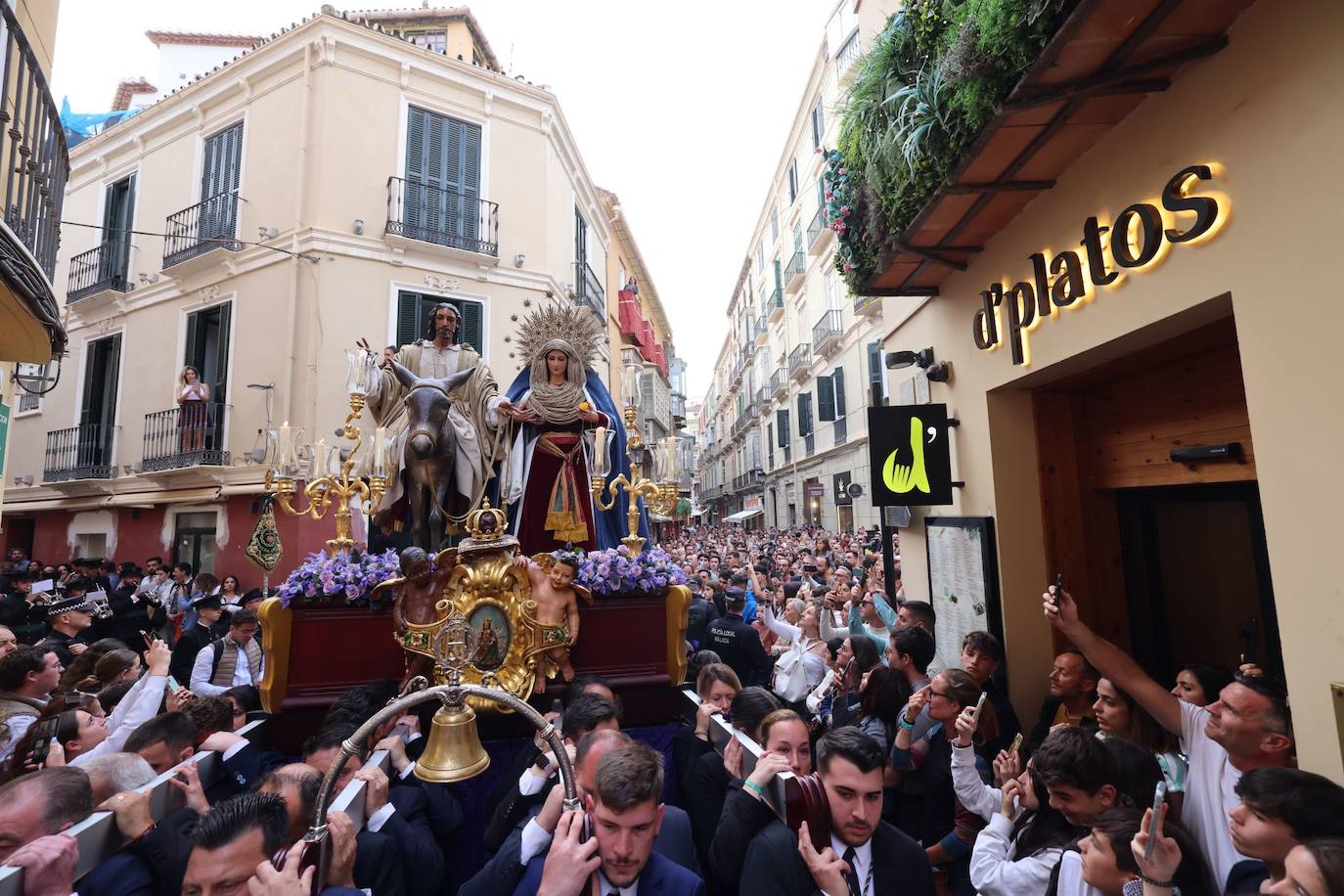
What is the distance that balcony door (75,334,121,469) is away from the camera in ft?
47.8

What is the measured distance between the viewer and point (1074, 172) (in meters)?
4.22

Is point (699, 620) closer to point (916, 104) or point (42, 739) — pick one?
point (916, 104)

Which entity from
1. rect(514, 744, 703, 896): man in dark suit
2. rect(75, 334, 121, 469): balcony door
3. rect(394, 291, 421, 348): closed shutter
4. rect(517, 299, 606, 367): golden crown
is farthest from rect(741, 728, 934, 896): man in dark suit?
rect(75, 334, 121, 469): balcony door

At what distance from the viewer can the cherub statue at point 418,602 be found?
383 centimetres

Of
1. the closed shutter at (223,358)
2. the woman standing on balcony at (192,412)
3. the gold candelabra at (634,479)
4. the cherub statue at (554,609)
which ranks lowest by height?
the cherub statue at (554,609)

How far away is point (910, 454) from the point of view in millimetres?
5980

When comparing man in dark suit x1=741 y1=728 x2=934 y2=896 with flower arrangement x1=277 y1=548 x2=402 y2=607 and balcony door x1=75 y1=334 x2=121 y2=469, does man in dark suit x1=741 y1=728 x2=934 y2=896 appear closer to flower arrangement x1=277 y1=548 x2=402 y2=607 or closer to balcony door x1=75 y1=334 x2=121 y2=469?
flower arrangement x1=277 y1=548 x2=402 y2=607

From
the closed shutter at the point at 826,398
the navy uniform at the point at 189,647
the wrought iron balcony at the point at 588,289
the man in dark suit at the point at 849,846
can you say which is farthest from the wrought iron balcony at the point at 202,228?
the closed shutter at the point at 826,398

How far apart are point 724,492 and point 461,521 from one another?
150 ft

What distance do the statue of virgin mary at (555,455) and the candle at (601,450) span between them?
9 centimetres

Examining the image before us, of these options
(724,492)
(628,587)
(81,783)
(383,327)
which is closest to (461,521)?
(628,587)

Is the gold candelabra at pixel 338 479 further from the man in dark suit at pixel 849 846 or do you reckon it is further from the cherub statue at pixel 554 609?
the man in dark suit at pixel 849 846

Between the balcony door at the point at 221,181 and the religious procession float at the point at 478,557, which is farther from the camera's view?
the balcony door at the point at 221,181

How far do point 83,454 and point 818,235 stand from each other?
789 inches
